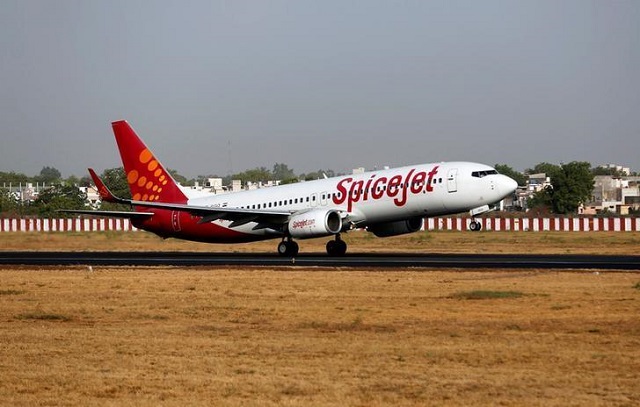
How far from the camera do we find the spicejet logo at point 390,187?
46.8 meters

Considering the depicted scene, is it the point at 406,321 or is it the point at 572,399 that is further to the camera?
the point at 406,321

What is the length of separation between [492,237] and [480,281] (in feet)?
126

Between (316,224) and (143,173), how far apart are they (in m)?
12.8

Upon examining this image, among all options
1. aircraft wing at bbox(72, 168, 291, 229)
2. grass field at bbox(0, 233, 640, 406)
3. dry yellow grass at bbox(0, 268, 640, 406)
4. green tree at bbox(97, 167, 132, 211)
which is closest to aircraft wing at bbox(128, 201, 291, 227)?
aircraft wing at bbox(72, 168, 291, 229)

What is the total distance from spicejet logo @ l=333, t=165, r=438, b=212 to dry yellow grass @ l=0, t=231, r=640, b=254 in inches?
315

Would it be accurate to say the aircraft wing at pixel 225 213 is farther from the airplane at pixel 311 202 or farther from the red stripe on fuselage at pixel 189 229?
the red stripe on fuselage at pixel 189 229

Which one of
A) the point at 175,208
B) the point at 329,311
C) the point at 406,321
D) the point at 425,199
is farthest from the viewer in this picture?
the point at 175,208

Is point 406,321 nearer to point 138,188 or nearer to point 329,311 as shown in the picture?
point 329,311

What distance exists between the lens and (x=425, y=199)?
1841 inches

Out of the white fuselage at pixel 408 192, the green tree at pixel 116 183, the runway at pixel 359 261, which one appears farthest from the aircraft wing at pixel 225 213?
the green tree at pixel 116 183

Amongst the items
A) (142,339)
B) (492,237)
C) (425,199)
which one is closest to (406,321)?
(142,339)

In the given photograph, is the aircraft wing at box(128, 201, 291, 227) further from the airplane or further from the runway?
the runway

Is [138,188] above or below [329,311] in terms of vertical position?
above

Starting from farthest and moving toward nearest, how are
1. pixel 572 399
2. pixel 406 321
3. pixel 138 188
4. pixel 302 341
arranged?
pixel 138 188
pixel 406 321
pixel 302 341
pixel 572 399
